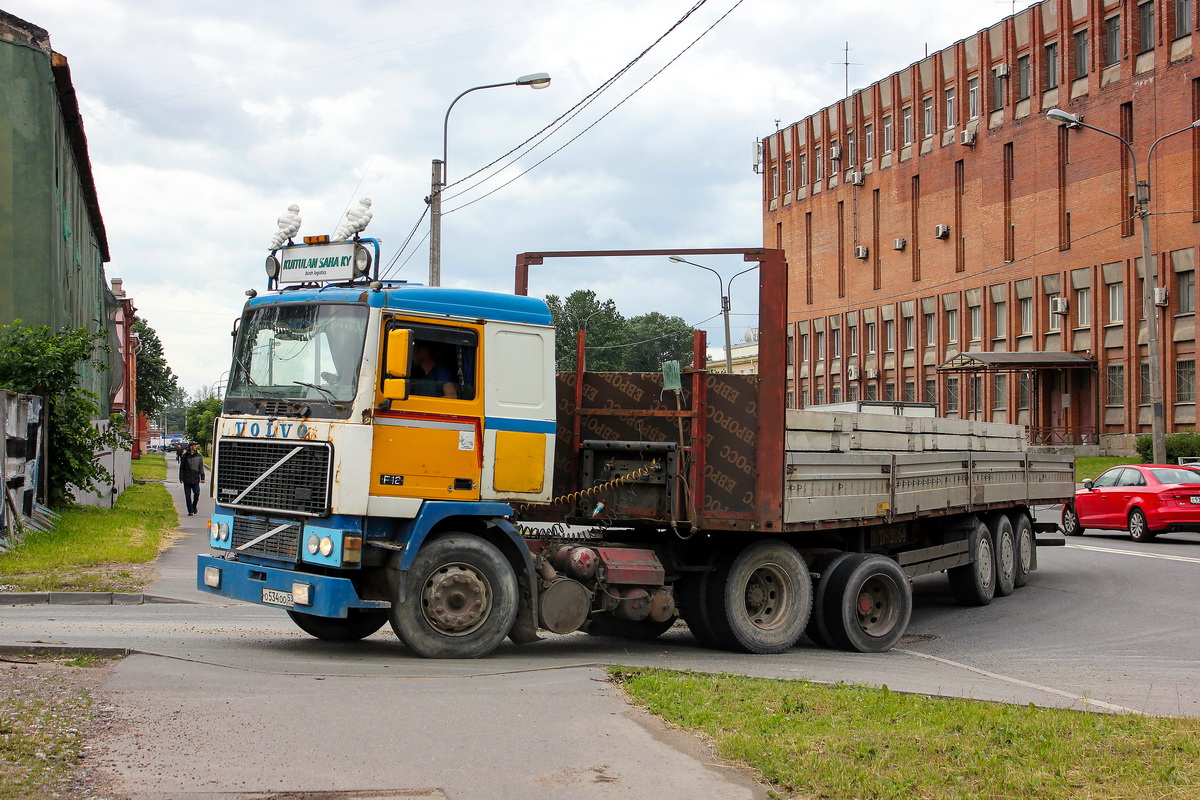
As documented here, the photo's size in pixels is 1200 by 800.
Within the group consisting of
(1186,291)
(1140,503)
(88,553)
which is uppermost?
(1186,291)

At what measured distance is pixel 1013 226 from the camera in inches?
2152

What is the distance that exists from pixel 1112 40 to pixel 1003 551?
40.5 m

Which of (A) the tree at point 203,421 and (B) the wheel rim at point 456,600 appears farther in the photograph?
(A) the tree at point 203,421

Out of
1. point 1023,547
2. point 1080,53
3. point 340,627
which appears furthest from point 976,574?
point 1080,53

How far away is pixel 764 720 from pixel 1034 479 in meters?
10.4

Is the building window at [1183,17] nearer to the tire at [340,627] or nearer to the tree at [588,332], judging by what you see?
the tree at [588,332]

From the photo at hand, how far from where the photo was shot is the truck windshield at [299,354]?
347 inches

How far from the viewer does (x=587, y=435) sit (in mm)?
10688

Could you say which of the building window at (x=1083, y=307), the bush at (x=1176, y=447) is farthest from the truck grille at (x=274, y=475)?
the building window at (x=1083, y=307)

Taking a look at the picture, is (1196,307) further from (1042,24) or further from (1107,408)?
(1042,24)

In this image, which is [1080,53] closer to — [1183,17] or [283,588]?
[1183,17]

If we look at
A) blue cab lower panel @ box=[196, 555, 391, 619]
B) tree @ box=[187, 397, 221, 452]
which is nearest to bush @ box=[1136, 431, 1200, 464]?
blue cab lower panel @ box=[196, 555, 391, 619]

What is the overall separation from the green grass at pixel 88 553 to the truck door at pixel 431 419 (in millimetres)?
6334

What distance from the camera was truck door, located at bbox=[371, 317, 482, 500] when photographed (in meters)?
8.79
